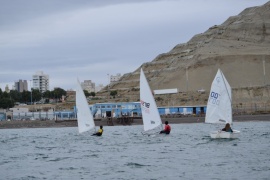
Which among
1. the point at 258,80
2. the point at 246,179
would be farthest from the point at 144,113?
the point at 258,80

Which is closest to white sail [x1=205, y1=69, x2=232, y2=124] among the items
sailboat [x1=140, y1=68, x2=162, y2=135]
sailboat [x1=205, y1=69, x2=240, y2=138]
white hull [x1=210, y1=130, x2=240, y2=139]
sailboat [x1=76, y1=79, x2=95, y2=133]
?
sailboat [x1=205, y1=69, x2=240, y2=138]

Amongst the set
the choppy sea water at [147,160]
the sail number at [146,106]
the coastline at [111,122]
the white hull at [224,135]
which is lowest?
the choppy sea water at [147,160]

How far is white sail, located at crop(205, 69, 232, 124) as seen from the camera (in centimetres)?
5744

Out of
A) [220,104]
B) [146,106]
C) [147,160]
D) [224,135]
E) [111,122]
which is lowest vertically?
[147,160]

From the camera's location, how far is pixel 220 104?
5775 cm

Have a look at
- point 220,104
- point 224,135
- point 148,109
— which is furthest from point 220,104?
point 148,109

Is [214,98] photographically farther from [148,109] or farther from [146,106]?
[146,106]

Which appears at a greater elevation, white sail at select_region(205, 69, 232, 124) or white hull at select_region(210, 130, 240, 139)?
white sail at select_region(205, 69, 232, 124)

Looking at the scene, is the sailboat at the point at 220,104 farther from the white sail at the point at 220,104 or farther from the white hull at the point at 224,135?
the white hull at the point at 224,135

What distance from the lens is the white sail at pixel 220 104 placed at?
57438 mm

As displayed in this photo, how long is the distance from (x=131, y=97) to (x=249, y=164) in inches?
5924

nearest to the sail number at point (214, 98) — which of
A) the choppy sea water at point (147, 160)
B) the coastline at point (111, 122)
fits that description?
the choppy sea water at point (147, 160)

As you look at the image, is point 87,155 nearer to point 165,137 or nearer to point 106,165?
point 106,165

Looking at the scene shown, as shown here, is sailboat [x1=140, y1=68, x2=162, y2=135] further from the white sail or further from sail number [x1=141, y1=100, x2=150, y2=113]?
the white sail
